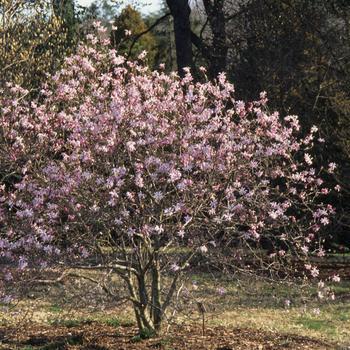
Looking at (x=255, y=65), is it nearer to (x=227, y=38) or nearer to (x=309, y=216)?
(x=227, y=38)

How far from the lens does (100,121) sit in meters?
6.00

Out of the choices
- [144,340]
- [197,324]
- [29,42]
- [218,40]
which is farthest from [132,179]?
[218,40]

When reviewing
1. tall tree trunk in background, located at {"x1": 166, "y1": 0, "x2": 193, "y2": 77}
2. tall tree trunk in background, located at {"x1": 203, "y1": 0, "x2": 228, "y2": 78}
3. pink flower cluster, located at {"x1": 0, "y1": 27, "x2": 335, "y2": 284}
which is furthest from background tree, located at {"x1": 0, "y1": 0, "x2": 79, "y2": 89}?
pink flower cluster, located at {"x1": 0, "y1": 27, "x2": 335, "y2": 284}

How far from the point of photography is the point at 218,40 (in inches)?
579

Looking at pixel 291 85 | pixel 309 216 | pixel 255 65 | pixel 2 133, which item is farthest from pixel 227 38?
pixel 2 133

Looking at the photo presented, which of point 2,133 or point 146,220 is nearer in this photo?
point 146,220

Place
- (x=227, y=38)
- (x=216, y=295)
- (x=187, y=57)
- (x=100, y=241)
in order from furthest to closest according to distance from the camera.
Result: (x=187, y=57) → (x=227, y=38) → (x=216, y=295) → (x=100, y=241)

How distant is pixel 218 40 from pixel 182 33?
2081mm

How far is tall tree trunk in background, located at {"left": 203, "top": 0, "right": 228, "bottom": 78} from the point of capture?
47.8 feet

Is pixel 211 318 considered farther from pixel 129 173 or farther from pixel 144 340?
pixel 129 173

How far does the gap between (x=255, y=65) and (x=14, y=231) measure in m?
8.35

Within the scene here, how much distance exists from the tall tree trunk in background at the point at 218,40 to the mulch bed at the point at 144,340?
8.10m

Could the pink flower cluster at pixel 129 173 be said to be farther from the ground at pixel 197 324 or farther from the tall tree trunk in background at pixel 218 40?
the tall tree trunk in background at pixel 218 40

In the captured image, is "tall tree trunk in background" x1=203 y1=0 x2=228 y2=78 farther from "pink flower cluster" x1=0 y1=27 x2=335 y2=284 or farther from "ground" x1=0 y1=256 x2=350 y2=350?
"pink flower cluster" x1=0 y1=27 x2=335 y2=284
